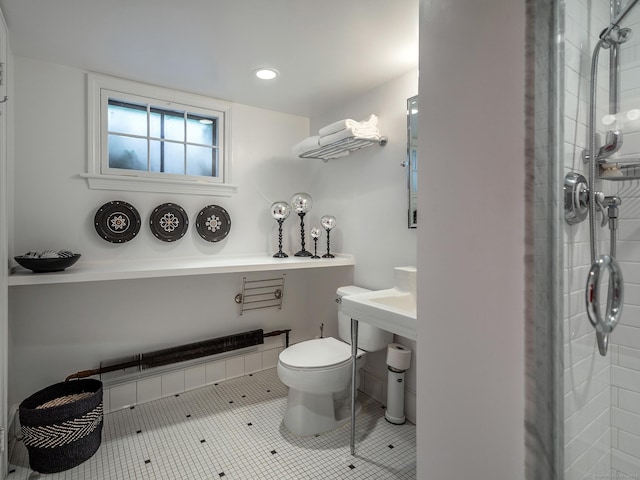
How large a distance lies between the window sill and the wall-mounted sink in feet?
4.50

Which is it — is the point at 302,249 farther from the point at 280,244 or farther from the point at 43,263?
the point at 43,263

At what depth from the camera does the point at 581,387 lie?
0.96 metres

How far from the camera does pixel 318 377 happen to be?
1.85 m

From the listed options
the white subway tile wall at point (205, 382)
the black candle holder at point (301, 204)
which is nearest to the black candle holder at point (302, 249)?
the black candle holder at point (301, 204)

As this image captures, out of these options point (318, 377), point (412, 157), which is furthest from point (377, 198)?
point (318, 377)

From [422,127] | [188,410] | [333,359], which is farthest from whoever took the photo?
[188,410]

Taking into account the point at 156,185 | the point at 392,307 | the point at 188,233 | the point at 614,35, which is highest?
the point at 614,35

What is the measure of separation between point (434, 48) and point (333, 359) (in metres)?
1.60

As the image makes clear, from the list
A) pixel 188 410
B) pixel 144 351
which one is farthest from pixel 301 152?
pixel 188 410

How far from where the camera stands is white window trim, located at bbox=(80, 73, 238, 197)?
2.10 meters

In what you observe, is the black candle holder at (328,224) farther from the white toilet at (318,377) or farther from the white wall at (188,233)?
the white toilet at (318,377)

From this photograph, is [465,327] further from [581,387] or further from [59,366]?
[59,366]

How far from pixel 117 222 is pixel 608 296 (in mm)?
2493

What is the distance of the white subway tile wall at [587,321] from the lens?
83 cm
